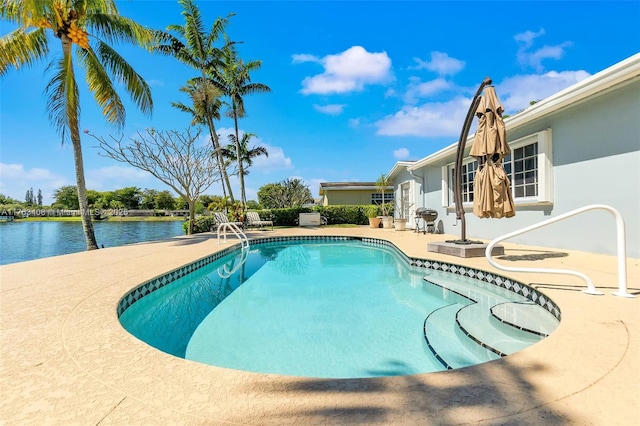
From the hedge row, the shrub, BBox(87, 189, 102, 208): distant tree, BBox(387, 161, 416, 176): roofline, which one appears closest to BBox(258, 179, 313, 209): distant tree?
the hedge row

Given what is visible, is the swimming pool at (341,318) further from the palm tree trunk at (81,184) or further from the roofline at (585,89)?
the palm tree trunk at (81,184)

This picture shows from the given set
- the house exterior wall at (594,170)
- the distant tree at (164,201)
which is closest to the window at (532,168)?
the house exterior wall at (594,170)

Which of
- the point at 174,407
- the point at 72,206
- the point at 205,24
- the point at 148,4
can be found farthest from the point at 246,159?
the point at 72,206

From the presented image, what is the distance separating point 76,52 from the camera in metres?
11.2

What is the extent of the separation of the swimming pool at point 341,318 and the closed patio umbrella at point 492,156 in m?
1.58

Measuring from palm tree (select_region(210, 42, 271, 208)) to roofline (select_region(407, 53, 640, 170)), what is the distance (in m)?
17.0

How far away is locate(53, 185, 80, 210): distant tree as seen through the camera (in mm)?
55969

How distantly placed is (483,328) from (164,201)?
65.8 m

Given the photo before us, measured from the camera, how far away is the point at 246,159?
88.3 feet

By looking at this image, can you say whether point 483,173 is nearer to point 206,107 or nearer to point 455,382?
point 455,382

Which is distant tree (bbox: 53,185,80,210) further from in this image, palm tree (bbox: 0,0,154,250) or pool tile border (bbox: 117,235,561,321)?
pool tile border (bbox: 117,235,561,321)

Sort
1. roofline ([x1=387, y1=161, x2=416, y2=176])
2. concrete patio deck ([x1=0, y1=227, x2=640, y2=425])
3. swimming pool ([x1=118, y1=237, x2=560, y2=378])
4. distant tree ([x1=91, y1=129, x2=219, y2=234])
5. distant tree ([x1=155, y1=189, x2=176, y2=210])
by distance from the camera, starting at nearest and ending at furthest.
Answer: concrete patio deck ([x1=0, y1=227, x2=640, y2=425])
swimming pool ([x1=118, y1=237, x2=560, y2=378])
distant tree ([x1=91, y1=129, x2=219, y2=234])
roofline ([x1=387, y1=161, x2=416, y2=176])
distant tree ([x1=155, y1=189, x2=176, y2=210])

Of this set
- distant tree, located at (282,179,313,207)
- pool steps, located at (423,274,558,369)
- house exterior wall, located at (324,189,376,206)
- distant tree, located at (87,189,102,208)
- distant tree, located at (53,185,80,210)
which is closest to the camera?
pool steps, located at (423,274,558,369)

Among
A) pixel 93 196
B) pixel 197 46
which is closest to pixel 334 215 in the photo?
pixel 197 46
